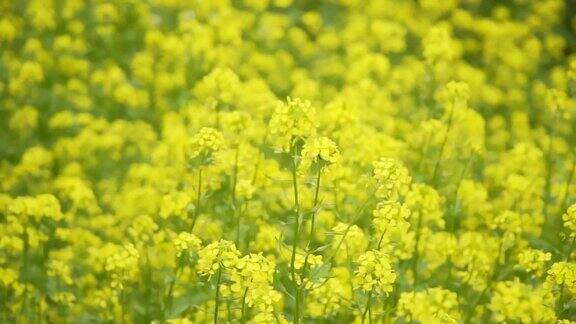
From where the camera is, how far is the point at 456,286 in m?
4.91

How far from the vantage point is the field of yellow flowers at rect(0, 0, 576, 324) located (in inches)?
165

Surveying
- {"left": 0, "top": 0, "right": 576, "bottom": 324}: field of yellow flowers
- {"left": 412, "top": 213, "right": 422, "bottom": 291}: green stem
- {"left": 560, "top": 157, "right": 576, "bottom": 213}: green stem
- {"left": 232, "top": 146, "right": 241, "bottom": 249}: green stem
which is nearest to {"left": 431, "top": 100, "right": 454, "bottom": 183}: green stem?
{"left": 0, "top": 0, "right": 576, "bottom": 324}: field of yellow flowers

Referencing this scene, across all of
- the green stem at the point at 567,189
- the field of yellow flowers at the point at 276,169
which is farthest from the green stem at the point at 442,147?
the green stem at the point at 567,189

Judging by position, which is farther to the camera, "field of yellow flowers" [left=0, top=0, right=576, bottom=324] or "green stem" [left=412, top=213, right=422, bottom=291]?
"green stem" [left=412, top=213, right=422, bottom=291]

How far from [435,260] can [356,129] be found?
861 millimetres

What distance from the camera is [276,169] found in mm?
5207

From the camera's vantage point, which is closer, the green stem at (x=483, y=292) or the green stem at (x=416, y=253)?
the green stem at (x=483, y=292)

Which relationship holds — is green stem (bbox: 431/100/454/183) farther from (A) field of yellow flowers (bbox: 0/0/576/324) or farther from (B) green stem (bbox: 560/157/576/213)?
(B) green stem (bbox: 560/157/576/213)

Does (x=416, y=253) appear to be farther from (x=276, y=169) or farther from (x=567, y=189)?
(x=567, y=189)

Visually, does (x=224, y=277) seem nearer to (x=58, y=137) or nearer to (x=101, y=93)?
(x=58, y=137)

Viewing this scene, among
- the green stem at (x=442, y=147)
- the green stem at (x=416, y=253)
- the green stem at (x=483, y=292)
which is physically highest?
the green stem at (x=442, y=147)

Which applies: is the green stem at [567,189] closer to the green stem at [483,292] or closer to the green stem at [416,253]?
the green stem at [483,292]

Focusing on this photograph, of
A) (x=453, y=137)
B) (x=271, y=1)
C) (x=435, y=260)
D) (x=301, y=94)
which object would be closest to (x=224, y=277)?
(x=435, y=260)

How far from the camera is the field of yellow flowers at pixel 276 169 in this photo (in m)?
4.19
